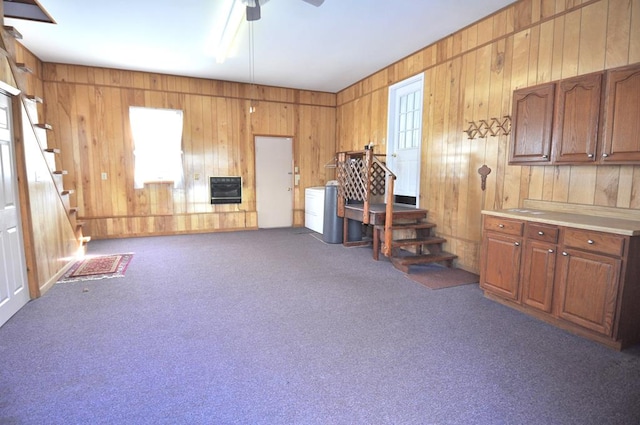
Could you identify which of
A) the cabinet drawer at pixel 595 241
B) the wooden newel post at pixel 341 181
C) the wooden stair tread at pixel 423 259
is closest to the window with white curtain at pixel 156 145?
the wooden newel post at pixel 341 181

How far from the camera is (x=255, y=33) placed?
4.27m

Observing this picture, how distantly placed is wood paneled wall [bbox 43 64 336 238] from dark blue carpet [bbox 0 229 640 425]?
9.27 ft

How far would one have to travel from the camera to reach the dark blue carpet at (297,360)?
1741 mm

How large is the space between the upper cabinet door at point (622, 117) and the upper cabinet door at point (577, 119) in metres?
0.07

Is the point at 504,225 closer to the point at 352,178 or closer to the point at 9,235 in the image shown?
the point at 352,178

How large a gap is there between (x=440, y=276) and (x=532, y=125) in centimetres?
189

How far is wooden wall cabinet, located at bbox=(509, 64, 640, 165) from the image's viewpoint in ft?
7.99

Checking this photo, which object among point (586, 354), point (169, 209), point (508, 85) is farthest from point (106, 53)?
point (586, 354)

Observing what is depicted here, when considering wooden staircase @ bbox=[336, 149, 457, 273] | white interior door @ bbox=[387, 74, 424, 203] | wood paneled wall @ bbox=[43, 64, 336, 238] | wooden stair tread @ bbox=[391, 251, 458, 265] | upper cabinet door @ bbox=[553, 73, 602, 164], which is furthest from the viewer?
wood paneled wall @ bbox=[43, 64, 336, 238]

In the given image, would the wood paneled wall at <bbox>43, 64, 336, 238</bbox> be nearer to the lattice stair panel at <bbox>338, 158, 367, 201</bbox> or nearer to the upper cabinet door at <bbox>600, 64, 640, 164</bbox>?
the lattice stair panel at <bbox>338, 158, 367, 201</bbox>

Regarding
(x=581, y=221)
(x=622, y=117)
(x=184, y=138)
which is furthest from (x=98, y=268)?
(x=622, y=117)

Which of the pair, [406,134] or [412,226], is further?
[406,134]

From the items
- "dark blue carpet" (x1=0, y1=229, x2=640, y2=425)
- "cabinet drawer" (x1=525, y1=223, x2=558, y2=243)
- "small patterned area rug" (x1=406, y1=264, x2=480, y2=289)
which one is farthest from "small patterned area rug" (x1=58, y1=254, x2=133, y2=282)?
"cabinet drawer" (x1=525, y1=223, x2=558, y2=243)

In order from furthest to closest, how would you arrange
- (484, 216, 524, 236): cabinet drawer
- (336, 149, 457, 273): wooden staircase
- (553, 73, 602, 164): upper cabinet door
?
(336, 149, 457, 273): wooden staircase
(484, 216, 524, 236): cabinet drawer
(553, 73, 602, 164): upper cabinet door
